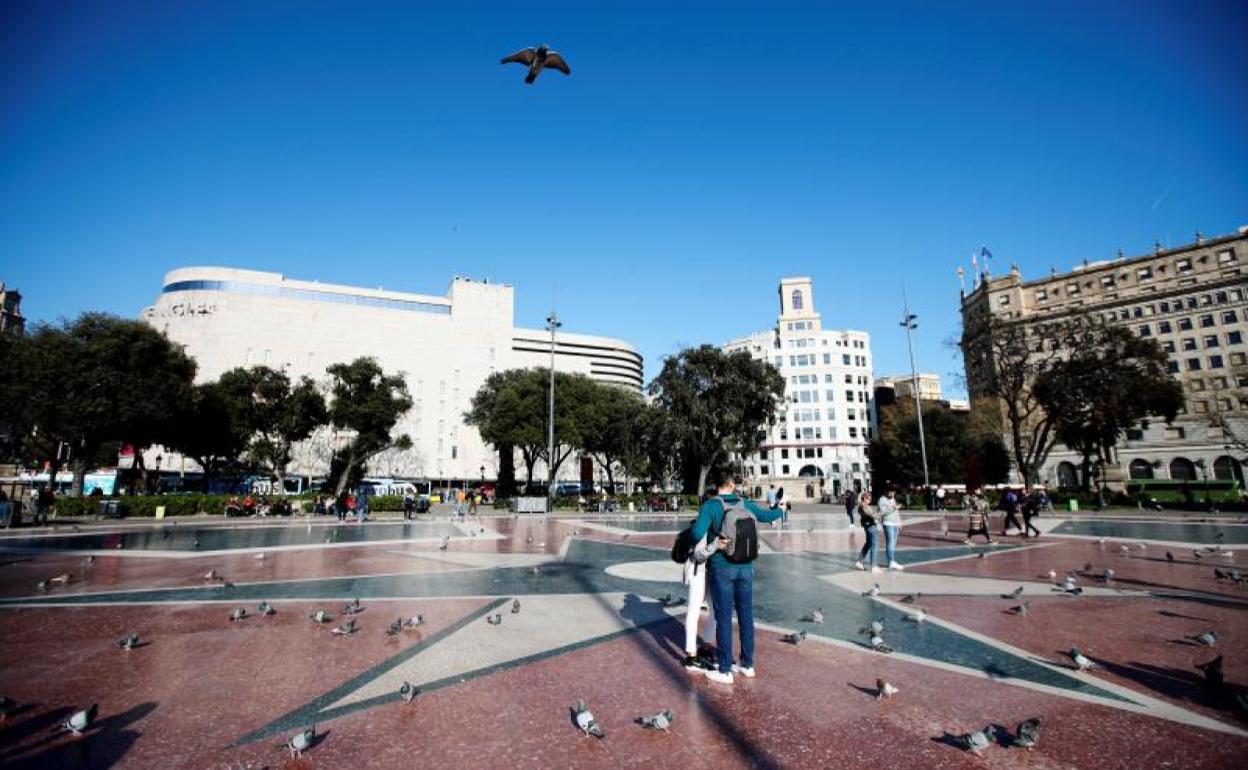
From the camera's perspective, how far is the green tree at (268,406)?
1896 inches

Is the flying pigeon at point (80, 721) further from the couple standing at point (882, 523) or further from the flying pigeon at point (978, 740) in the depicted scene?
the couple standing at point (882, 523)

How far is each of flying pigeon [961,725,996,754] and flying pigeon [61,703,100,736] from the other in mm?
5942

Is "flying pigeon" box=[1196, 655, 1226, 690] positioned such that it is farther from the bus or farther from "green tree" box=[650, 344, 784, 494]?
the bus

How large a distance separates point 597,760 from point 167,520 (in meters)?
35.9

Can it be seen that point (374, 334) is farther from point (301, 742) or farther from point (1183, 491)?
point (301, 742)

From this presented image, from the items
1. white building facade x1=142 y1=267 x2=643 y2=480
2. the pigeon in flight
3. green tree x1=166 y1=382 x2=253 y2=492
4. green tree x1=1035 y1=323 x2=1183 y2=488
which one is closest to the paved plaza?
the pigeon in flight

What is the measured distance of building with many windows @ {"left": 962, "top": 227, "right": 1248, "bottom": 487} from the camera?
212ft

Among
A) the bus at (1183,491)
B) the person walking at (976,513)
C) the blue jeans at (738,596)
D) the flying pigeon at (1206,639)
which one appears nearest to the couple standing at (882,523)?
the flying pigeon at (1206,639)

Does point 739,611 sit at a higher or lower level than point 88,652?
higher

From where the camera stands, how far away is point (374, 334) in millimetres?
93188

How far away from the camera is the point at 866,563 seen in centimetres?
1296

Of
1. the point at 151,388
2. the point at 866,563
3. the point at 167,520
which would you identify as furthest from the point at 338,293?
the point at 866,563

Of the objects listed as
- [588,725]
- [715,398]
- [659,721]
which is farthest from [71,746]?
[715,398]

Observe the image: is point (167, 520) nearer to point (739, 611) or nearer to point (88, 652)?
point (88, 652)
